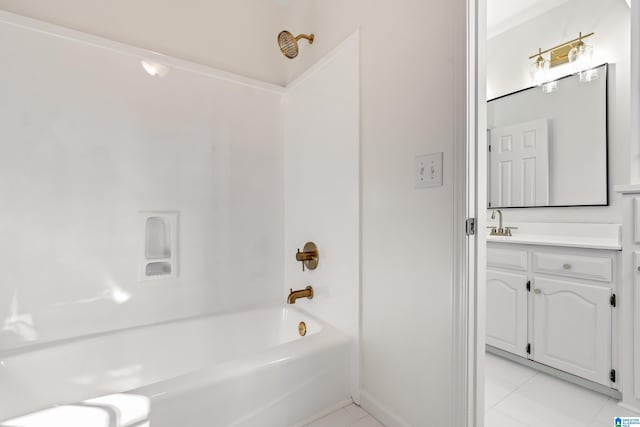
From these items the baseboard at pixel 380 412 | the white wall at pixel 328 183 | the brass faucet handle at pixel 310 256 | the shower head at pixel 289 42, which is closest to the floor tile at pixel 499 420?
the baseboard at pixel 380 412

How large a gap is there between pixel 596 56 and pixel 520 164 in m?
0.82

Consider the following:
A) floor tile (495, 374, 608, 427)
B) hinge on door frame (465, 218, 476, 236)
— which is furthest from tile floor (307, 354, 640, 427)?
hinge on door frame (465, 218, 476, 236)

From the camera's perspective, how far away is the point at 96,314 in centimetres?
147

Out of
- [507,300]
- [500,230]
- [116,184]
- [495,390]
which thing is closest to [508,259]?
[507,300]

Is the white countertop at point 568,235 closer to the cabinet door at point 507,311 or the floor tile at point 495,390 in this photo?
the cabinet door at point 507,311

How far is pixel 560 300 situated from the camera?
1723 mm

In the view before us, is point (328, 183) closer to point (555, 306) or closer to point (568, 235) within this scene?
point (555, 306)

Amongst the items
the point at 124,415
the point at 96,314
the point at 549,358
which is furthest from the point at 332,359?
the point at 549,358

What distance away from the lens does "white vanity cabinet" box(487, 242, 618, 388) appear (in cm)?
157

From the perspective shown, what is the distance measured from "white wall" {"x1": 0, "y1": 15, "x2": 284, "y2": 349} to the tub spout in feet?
1.21

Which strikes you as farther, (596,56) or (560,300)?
(596,56)

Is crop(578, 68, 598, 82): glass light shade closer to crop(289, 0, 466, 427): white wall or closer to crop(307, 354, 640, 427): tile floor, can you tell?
crop(289, 0, 466, 427): white wall

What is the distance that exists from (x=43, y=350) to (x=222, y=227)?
37.6 inches

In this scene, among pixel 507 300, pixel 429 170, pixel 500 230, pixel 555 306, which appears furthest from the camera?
pixel 500 230
